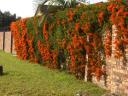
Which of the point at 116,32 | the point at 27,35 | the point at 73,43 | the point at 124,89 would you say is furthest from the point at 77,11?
the point at 27,35

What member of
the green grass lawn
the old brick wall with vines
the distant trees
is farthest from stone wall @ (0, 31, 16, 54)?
the distant trees

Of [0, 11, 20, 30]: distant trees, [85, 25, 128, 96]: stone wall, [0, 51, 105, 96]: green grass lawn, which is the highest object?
[0, 11, 20, 30]: distant trees

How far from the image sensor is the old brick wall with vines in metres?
11.3

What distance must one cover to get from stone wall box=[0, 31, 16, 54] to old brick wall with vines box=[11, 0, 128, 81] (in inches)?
492

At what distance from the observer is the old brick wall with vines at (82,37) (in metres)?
11.3

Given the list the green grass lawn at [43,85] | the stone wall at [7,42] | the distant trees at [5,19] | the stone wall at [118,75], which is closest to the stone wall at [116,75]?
the stone wall at [118,75]

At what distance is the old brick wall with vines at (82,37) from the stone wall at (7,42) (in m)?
12.5

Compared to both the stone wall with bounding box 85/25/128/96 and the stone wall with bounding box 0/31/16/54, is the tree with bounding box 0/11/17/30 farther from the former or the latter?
the stone wall with bounding box 85/25/128/96

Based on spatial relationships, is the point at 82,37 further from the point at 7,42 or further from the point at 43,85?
the point at 7,42

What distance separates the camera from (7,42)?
36.4m

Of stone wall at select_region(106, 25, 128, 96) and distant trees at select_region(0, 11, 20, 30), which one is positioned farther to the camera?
distant trees at select_region(0, 11, 20, 30)

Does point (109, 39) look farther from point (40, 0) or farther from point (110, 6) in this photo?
point (40, 0)

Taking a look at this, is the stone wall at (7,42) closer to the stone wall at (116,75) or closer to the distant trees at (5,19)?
the stone wall at (116,75)

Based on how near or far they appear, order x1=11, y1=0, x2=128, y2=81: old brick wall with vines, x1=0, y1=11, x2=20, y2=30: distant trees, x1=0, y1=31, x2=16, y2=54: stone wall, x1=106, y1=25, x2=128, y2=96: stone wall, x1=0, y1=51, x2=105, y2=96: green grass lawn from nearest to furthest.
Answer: x1=106, y1=25, x2=128, y2=96: stone wall → x1=11, y1=0, x2=128, y2=81: old brick wall with vines → x1=0, y1=51, x2=105, y2=96: green grass lawn → x1=0, y1=31, x2=16, y2=54: stone wall → x1=0, y1=11, x2=20, y2=30: distant trees
